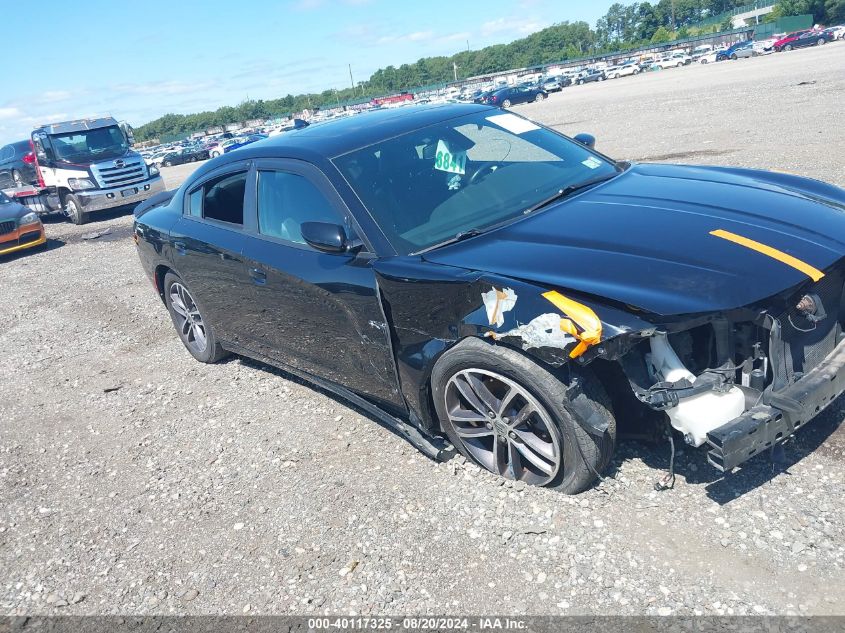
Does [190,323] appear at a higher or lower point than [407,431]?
higher

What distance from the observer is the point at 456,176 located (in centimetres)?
388

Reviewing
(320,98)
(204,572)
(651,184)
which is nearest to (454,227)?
(651,184)

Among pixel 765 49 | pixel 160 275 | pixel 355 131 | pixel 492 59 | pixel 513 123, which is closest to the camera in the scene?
pixel 355 131

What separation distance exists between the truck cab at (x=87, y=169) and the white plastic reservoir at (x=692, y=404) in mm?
16112

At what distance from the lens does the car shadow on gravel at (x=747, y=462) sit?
307 cm

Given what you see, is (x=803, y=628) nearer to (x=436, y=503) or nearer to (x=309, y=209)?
(x=436, y=503)

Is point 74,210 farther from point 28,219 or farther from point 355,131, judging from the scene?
point 355,131

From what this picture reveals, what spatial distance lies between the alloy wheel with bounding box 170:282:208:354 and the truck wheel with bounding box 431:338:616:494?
289 centimetres

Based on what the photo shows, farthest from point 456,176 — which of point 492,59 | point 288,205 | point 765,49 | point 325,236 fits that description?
point 492,59

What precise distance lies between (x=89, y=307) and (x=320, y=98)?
458 ft

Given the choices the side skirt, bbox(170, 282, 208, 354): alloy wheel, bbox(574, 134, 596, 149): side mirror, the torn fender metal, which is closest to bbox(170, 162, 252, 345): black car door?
bbox(170, 282, 208, 354): alloy wheel

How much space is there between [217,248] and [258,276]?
0.60m

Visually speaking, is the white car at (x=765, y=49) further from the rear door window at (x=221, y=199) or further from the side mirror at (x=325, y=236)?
the side mirror at (x=325, y=236)

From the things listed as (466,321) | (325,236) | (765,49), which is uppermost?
(325,236)
